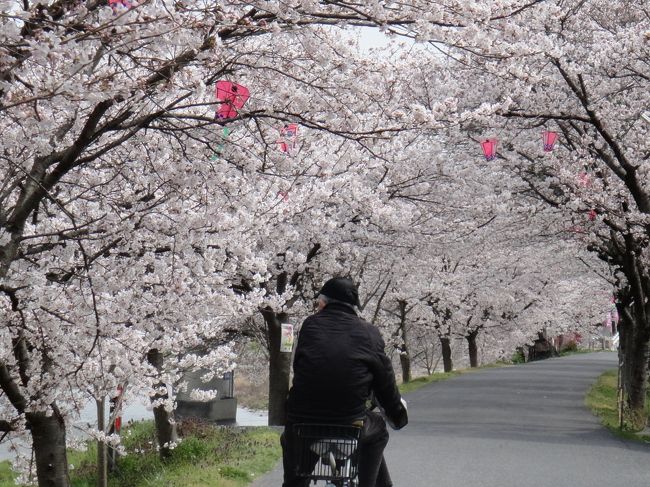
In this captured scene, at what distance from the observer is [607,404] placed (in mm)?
21016

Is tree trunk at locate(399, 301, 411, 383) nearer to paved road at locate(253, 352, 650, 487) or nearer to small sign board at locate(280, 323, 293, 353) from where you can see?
paved road at locate(253, 352, 650, 487)

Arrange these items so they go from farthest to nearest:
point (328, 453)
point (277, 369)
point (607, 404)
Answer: point (607, 404) → point (277, 369) → point (328, 453)

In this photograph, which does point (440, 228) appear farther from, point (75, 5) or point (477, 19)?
point (75, 5)

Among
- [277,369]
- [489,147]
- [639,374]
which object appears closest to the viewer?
[489,147]

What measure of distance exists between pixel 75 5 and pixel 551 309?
4508 centimetres

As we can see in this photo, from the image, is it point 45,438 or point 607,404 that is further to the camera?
point 607,404

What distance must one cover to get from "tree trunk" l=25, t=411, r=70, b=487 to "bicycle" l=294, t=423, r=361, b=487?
402 cm

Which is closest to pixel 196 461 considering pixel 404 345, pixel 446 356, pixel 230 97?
pixel 230 97

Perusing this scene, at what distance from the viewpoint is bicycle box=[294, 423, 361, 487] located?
4930 mm

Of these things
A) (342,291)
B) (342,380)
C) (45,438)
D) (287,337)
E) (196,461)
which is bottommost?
(196,461)

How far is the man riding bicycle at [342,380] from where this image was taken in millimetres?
5078

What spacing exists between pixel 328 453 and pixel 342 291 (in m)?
0.96

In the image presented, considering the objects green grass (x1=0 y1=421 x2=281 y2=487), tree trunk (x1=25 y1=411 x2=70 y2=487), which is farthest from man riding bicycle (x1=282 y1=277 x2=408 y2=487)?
green grass (x1=0 y1=421 x2=281 y2=487)

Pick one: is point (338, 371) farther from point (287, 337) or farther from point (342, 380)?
point (287, 337)
